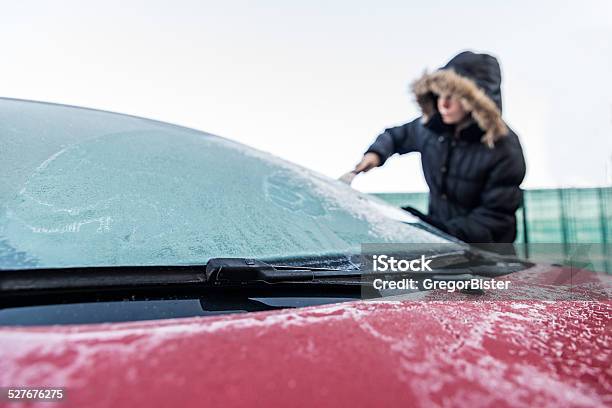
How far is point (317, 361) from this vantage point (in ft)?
1.53

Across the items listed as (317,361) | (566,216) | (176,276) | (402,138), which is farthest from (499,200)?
(566,216)

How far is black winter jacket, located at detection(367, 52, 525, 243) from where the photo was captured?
2711mm

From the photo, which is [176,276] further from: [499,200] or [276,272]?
[499,200]

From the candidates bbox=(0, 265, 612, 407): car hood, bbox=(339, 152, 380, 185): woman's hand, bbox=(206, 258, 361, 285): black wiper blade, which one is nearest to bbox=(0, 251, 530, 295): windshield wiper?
bbox=(206, 258, 361, 285): black wiper blade

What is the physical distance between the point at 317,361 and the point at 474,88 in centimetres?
264

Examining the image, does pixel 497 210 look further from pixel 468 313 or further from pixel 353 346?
pixel 353 346

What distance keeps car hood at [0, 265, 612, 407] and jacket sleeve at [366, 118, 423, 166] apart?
2.61 meters

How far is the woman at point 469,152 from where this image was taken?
8.90 ft

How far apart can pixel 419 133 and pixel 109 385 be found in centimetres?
309

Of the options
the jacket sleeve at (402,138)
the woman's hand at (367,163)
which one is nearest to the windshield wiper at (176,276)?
the woman's hand at (367,163)

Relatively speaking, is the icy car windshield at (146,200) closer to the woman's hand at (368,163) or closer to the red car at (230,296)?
the red car at (230,296)

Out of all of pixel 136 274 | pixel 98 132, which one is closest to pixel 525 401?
pixel 136 274

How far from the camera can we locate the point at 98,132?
1047 millimetres

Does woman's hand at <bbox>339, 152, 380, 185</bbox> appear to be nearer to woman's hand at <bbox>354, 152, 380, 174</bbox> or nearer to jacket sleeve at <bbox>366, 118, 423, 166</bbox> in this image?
woman's hand at <bbox>354, 152, 380, 174</bbox>
